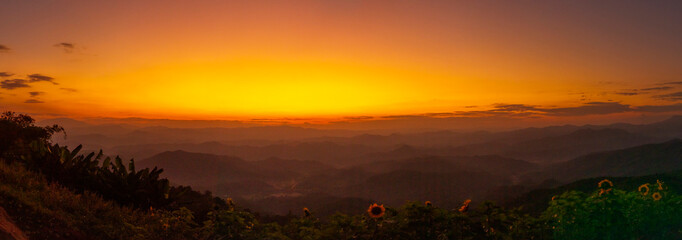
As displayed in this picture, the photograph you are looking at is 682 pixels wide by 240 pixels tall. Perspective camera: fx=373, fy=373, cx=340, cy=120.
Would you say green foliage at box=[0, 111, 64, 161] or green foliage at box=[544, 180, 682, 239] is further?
green foliage at box=[0, 111, 64, 161]

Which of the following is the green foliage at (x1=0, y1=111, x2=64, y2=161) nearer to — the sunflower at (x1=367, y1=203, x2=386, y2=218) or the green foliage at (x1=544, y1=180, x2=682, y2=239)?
the sunflower at (x1=367, y1=203, x2=386, y2=218)

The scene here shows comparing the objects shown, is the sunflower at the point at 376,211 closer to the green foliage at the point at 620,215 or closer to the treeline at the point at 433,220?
the treeline at the point at 433,220

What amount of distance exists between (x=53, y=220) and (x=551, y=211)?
24.4 ft

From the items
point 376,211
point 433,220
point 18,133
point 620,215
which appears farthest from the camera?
point 18,133

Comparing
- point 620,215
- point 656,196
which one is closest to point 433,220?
point 620,215

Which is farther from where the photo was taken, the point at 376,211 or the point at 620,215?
the point at 376,211

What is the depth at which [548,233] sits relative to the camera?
→ 5.89 m

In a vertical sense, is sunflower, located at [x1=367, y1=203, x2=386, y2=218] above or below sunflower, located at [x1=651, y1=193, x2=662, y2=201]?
below

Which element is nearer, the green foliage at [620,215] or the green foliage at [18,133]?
the green foliage at [620,215]

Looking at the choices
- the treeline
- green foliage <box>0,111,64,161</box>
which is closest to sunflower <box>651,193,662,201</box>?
the treeline

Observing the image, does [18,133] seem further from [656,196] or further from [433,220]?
[656,196]

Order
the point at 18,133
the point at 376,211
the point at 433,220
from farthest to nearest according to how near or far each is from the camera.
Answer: the point at 18,133
the point at 376,211
the point at 433,220

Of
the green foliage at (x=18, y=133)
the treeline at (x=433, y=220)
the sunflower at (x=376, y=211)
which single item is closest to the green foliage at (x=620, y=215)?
the treeline at (x=433, y=220)

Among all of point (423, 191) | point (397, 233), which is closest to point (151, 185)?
point (397, 233)
